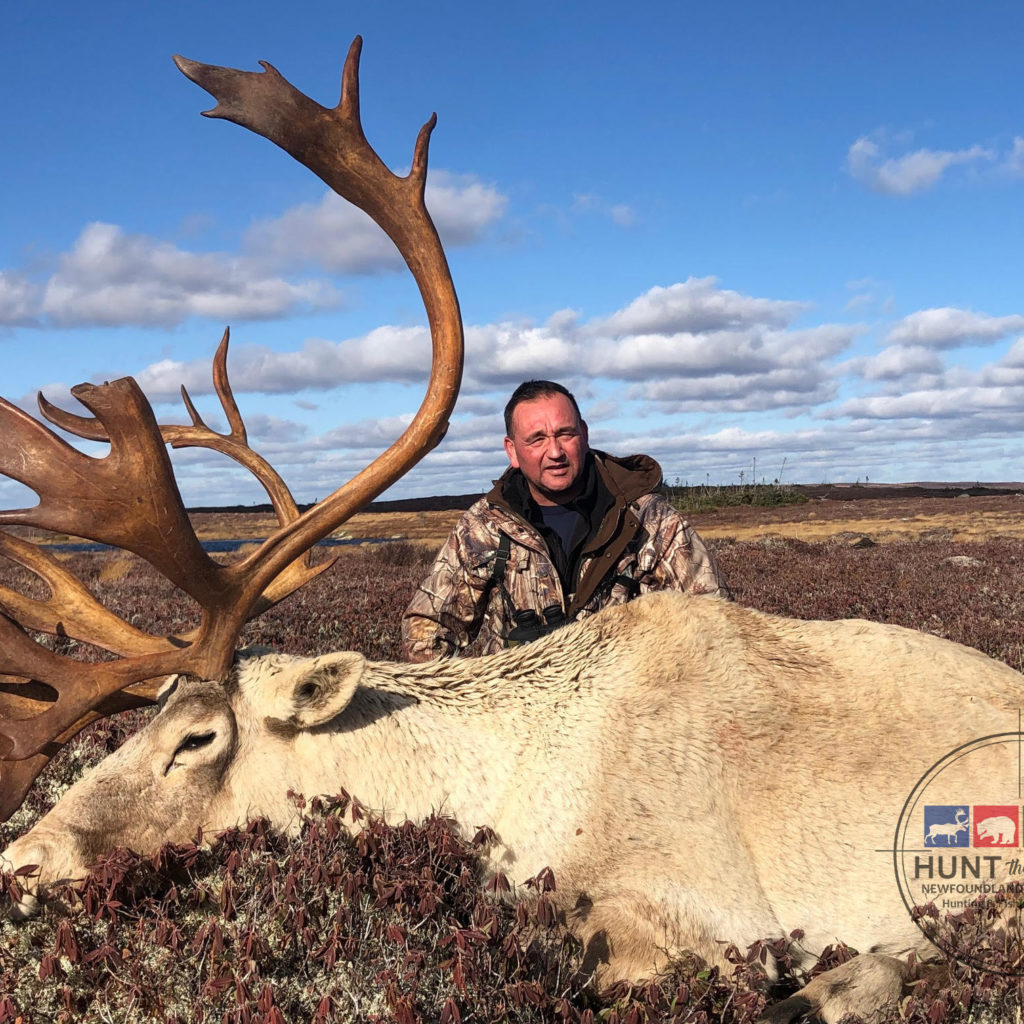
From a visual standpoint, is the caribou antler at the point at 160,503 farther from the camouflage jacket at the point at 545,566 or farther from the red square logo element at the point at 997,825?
the red square logo element at the point at 997,825

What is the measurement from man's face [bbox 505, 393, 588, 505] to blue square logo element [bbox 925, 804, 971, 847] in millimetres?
3243

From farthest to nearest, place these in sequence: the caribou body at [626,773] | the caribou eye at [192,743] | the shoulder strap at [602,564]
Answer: the shoulder strap at [602,564] < the caribou eye at [192,743] < the caribou body at [626,773]

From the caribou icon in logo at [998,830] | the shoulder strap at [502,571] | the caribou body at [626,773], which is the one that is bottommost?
the caribou icon in logo at [998,830]

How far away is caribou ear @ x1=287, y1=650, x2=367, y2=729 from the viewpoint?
3.74 m

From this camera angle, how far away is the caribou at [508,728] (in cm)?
363

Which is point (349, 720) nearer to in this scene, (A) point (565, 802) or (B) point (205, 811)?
(B) point (205, 811)

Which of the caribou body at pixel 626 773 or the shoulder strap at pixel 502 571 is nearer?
the caribou body at pixel 626 773

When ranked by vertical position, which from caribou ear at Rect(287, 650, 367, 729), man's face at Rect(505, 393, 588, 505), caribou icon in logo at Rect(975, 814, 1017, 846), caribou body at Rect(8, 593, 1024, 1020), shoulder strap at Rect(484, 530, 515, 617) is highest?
man's face at Rect(505, 393, 588, 505)

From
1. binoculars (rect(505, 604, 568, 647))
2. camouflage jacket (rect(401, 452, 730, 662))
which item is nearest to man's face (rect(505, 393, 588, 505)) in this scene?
camouflage jacket (rect(401, 452, 730, 662))

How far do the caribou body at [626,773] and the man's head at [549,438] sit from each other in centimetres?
225

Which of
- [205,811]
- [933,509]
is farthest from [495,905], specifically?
[933,509]

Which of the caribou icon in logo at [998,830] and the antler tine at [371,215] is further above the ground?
the antler tine at [371,215]

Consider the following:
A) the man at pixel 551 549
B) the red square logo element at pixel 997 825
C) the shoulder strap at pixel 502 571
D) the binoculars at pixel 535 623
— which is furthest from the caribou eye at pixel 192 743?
the red square logo element at pixel 997 825

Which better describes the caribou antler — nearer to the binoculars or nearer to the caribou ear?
the caribou ear
